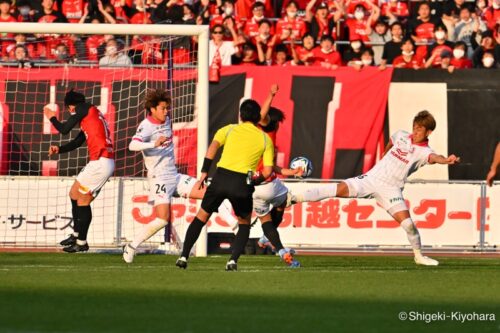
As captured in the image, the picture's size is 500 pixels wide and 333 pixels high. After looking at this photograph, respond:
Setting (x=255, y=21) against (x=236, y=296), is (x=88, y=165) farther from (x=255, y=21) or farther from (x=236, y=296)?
(x=255, y=21)

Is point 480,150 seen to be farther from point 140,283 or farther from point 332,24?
point 140,283

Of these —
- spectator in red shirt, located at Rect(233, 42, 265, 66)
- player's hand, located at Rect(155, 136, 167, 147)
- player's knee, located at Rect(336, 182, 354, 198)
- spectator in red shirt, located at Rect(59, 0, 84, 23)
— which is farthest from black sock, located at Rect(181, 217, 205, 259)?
spectator in red shirt, located at Rect(59, 0, 84, 23)

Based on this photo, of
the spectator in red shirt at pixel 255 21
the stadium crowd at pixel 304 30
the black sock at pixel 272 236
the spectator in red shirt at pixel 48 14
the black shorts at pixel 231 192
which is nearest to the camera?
the black shorts at pixel 231 192

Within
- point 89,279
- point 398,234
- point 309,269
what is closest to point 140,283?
point 89,279

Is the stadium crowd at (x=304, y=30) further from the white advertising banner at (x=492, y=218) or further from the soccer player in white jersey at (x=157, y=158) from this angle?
the soccer player in white jersey at (x=157, y=158)

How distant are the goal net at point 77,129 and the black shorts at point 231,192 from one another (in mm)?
5225

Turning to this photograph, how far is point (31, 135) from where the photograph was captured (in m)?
22.4

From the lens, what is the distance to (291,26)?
25.3 meters

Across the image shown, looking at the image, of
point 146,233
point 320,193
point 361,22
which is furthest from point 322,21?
point 146,233

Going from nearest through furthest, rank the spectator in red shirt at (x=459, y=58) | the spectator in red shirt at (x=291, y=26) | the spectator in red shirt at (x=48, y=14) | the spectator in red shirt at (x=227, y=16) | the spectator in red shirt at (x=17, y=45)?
the spectator in red shirt at (x=17, y=45) < the spectator in red shirt at (x=459, y=58) < the spectator in red shirt at (x=48, y=14) < the spectator in red shirt at (x=291, y=26) < the spectator in red shirt at (x=227, y=16)

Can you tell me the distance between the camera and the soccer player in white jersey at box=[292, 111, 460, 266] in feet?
54.9

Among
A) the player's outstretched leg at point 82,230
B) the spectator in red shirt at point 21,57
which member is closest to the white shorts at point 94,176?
the player's outstretched leg at point 82,230

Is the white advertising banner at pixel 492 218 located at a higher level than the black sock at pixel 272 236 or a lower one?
higher

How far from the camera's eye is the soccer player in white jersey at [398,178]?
54.9 ft
